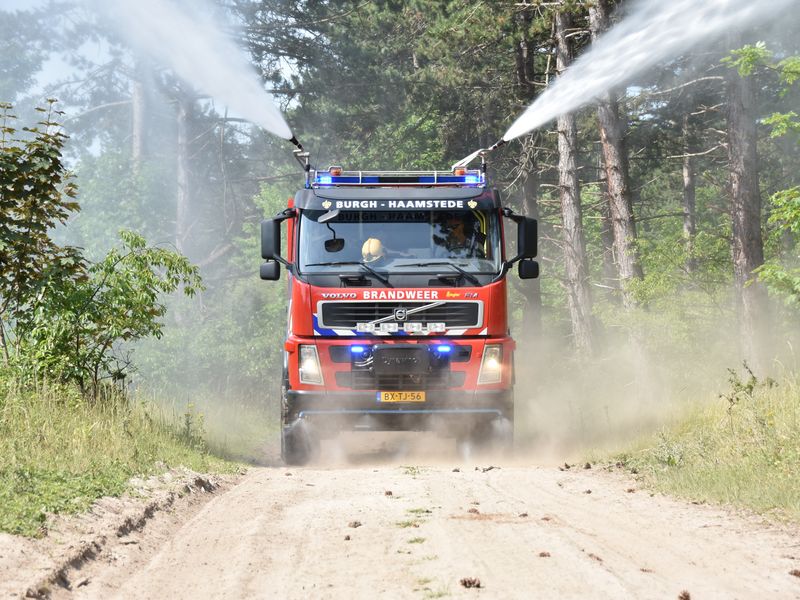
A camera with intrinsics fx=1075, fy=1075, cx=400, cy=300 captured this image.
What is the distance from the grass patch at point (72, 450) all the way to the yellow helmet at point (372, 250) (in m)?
3.20

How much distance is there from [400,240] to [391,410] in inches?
86.6

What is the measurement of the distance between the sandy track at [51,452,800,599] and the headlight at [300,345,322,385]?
3.34 m

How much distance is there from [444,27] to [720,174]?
17.0m

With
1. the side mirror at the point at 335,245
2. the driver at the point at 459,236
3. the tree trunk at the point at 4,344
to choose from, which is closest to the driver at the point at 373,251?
the side mirror at the point at 335,245

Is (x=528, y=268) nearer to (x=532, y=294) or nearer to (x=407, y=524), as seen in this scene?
(x=407, y=524)

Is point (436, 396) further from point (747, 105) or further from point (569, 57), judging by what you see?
point (569, 57)

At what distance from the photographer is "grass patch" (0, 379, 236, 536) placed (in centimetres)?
814

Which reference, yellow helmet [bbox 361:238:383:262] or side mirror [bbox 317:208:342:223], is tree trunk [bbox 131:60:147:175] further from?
yellow helmet [bbox 361:238:383:262]

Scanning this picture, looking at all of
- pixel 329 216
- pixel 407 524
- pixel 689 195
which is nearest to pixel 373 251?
pixel 329 216

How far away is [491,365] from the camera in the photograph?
13773 millimetres

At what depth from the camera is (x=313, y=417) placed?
13.8 m

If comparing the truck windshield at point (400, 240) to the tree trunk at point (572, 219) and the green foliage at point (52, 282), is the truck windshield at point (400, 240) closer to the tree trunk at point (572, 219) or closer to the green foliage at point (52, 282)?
the green foliage at point (52, 282)

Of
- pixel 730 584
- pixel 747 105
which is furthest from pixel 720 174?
pixel 730 584

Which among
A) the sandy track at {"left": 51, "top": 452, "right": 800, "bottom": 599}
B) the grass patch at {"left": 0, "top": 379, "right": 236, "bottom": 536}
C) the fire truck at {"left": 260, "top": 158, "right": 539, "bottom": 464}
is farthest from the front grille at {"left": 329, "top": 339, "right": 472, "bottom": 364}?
the sandy track at {"left": 51, "top": 452, "right": 800, "bottom": 599}
